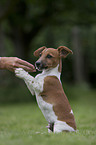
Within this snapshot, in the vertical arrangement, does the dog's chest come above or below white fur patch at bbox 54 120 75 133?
above

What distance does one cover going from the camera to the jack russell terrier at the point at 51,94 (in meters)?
4.52

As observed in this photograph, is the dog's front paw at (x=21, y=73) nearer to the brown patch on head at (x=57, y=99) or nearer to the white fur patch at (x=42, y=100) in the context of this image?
the white fur patch at (x=42, y=100)

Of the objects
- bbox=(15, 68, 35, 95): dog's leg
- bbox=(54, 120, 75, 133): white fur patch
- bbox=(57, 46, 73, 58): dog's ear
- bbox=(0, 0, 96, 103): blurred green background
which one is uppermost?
bbox=(0, 0, 96, 103): blurred green background

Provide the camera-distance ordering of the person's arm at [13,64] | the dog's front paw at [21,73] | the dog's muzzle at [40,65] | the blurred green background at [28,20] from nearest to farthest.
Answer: the dog's muzzle at [40,65] < the dog's front paw at [21,73] < the person's arm at [13,64] < the blurred green background at [28,20]

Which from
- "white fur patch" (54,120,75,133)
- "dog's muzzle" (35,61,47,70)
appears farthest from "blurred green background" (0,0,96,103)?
"white fur patch" (54,120,75,133)

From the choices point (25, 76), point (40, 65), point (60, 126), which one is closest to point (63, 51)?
point (40, 65)

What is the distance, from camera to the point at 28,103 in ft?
54.9

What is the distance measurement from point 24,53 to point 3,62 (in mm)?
15523

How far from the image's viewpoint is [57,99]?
4.56 meters

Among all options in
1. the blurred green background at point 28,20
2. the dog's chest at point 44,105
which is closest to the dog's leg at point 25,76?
the dog's chest at point 44,105

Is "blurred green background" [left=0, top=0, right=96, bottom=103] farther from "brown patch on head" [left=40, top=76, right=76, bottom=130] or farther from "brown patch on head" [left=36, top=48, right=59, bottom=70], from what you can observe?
"brown patch on head" [left=40, top=76, right=76, bottom=130]

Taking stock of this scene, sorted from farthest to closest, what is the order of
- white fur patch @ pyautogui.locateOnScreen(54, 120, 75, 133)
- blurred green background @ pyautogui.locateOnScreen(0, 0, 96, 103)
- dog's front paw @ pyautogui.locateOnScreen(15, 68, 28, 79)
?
blurred green background @ pyautogui.locateOnScreen(0, 0, 96, 103)
dog's front paw @ pyautogui.locateOnScreen(15, 68, 28, 79)
white fur patch @ pyautogui.locateOnScreen(54, 120, 75, 133)

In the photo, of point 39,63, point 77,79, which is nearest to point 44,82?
point 39,63

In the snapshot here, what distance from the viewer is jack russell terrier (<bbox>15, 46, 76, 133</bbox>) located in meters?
4.52
